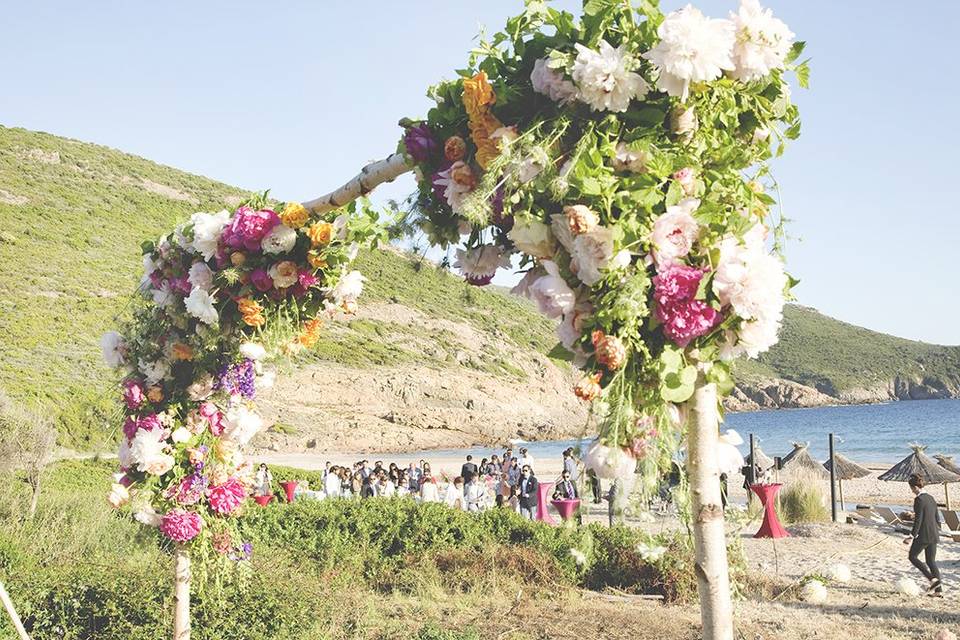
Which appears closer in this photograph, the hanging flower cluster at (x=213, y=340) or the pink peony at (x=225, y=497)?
the hanging flower cluster at (x=213, y=340)

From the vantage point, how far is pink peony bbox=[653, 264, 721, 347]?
2535 millimetres

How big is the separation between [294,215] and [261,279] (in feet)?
1.65

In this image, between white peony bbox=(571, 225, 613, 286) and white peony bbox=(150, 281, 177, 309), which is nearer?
white peony bbox=(571, 225, 613, 286)

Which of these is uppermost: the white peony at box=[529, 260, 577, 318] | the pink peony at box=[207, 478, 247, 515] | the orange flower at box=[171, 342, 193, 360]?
the white peony at box=[529, 260, 577, 318]

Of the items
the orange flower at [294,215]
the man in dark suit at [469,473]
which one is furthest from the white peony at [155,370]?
the man in dark suit at [469,473]

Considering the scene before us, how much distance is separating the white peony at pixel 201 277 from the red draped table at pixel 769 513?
10.4 meters

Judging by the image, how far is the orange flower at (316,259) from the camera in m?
5.45

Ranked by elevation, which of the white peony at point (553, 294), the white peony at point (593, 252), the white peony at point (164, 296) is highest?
the white peony at point (164, 296)

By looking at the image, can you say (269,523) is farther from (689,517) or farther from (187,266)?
(689,517)

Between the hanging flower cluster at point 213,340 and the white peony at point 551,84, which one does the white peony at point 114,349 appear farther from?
the white peony at point 551,84

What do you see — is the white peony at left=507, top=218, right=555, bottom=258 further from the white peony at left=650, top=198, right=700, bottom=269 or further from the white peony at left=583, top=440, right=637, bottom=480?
the white peony at left=583, top=440, right=637, bottom=480

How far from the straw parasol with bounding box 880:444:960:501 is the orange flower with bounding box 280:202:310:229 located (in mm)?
17748

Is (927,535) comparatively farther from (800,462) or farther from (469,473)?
(800,462)

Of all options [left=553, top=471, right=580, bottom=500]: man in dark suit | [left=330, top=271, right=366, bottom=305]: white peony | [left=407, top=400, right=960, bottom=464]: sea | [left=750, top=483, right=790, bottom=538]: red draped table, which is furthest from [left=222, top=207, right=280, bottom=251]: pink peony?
[left=407, top=400, right=960, bottom=464]: sea
